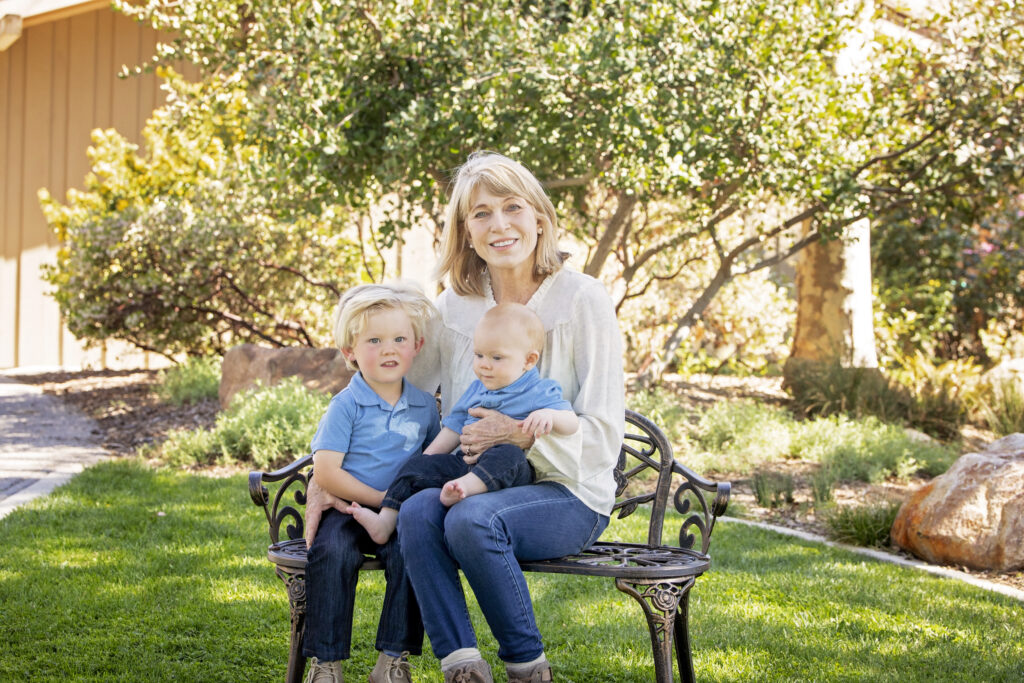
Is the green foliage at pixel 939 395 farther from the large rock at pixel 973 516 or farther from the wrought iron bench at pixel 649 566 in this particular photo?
the wrought iron bench at pixel 649 566

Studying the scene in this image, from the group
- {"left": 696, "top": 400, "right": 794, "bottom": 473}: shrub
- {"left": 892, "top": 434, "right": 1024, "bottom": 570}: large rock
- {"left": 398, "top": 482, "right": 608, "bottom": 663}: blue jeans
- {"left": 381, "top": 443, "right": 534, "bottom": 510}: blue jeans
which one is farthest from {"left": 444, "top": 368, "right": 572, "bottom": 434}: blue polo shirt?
{"left": 696, "top": 400, "right": 794, "bottom": 473}: shrub

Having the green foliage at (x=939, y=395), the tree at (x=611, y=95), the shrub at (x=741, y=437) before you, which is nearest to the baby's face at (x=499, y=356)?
the tree at (x=611, y=95)

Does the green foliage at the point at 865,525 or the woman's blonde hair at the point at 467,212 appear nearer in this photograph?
the woman's blonde hair at the point at 467,212

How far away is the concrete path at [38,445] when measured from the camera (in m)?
5.30

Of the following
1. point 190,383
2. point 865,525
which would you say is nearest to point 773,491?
point 865,525

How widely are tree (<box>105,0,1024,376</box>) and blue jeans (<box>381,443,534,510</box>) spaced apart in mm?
3257

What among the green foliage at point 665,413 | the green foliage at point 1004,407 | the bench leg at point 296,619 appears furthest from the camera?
the green foliage at point 1004,407

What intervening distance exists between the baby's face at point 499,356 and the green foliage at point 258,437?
3519 millimetres

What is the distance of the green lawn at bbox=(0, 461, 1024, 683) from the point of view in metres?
3.07

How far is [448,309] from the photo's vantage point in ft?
9.80

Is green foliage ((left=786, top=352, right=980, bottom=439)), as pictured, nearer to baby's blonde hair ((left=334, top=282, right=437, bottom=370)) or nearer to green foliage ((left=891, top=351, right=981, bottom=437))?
green foliage ((left=891, top=351, right=981, bottom=437))

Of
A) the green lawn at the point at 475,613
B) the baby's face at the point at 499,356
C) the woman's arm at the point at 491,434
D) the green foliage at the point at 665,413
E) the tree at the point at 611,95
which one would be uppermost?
the tree at the point at 611,95

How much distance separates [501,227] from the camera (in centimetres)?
277

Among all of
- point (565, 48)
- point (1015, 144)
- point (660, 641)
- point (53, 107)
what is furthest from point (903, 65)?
point (53, 107)
